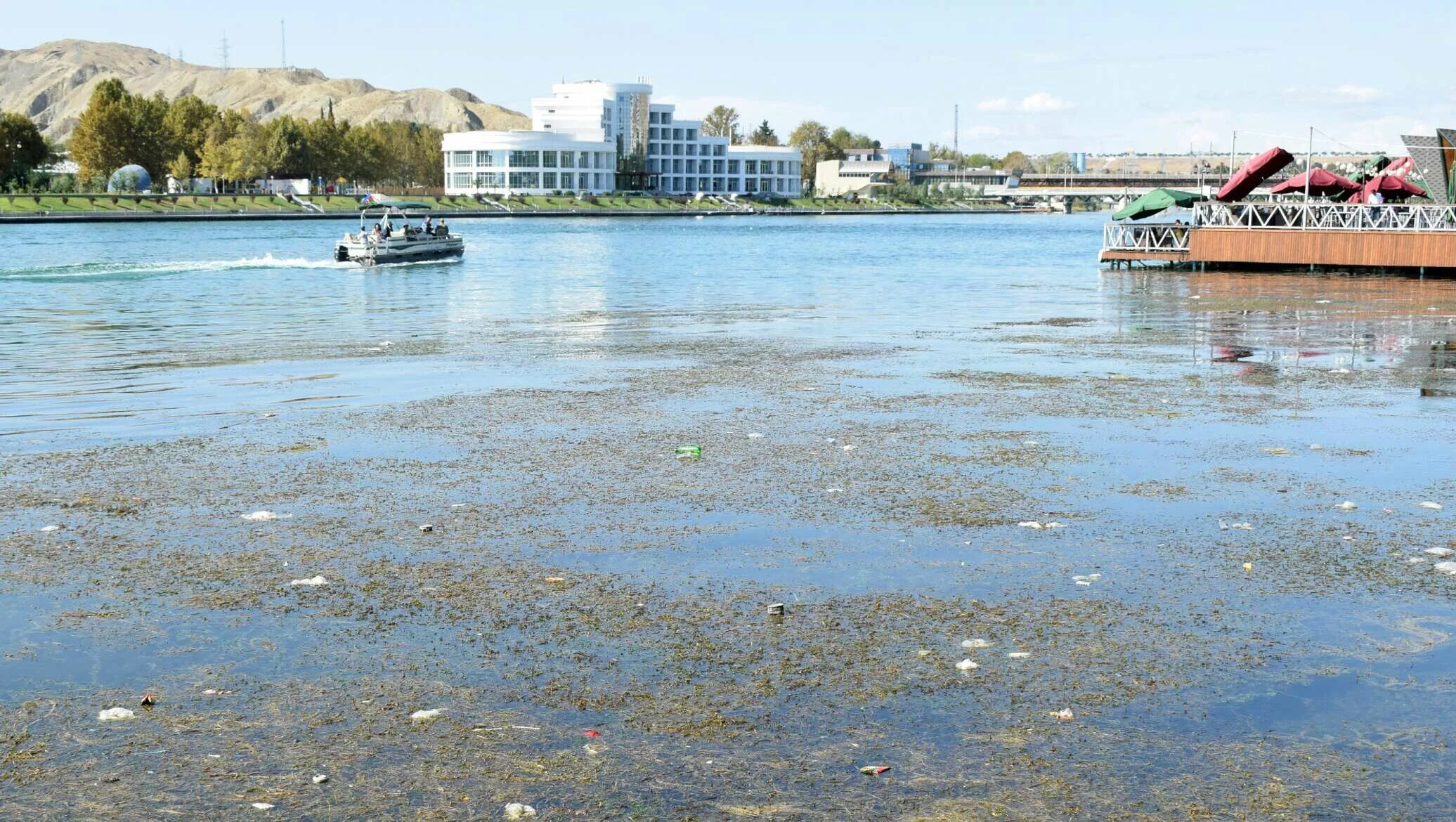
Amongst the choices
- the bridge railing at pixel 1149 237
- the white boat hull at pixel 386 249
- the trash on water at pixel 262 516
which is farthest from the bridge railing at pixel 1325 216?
the trash on water at pixel 262 516

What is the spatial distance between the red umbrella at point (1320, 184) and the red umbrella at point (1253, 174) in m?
1.21

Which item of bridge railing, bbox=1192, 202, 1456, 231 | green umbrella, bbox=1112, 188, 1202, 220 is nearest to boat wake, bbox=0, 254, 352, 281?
green umbrella, bbox=1112, 188, 1202, 220

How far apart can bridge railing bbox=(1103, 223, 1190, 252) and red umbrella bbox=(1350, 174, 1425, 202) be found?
8.75 m

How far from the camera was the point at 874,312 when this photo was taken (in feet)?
121

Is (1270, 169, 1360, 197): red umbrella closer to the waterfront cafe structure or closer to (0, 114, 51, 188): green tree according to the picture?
the waterfront cafe structure

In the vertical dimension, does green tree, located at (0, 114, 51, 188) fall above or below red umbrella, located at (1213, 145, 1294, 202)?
above

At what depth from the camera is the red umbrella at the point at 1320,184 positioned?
57375mm

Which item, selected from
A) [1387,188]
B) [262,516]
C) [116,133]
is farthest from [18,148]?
[262,516]

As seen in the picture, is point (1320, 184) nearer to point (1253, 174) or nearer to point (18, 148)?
point (1253, 174)

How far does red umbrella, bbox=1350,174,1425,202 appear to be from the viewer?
58.9 m

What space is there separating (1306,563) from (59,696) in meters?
7.92

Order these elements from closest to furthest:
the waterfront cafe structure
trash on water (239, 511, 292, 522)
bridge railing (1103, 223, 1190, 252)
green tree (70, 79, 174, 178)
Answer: trash on water (239, 511, 292, 522) → the waterfront cafe structure → bridge railing (1103, 223, 1190, 252) → green tree (70, 79, 174, 178)

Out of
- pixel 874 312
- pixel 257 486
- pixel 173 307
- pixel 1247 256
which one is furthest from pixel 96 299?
pixel 1247 256

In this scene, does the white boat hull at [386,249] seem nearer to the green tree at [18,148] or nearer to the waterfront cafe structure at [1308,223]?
the waterfront cafe structure at [1308,223]
